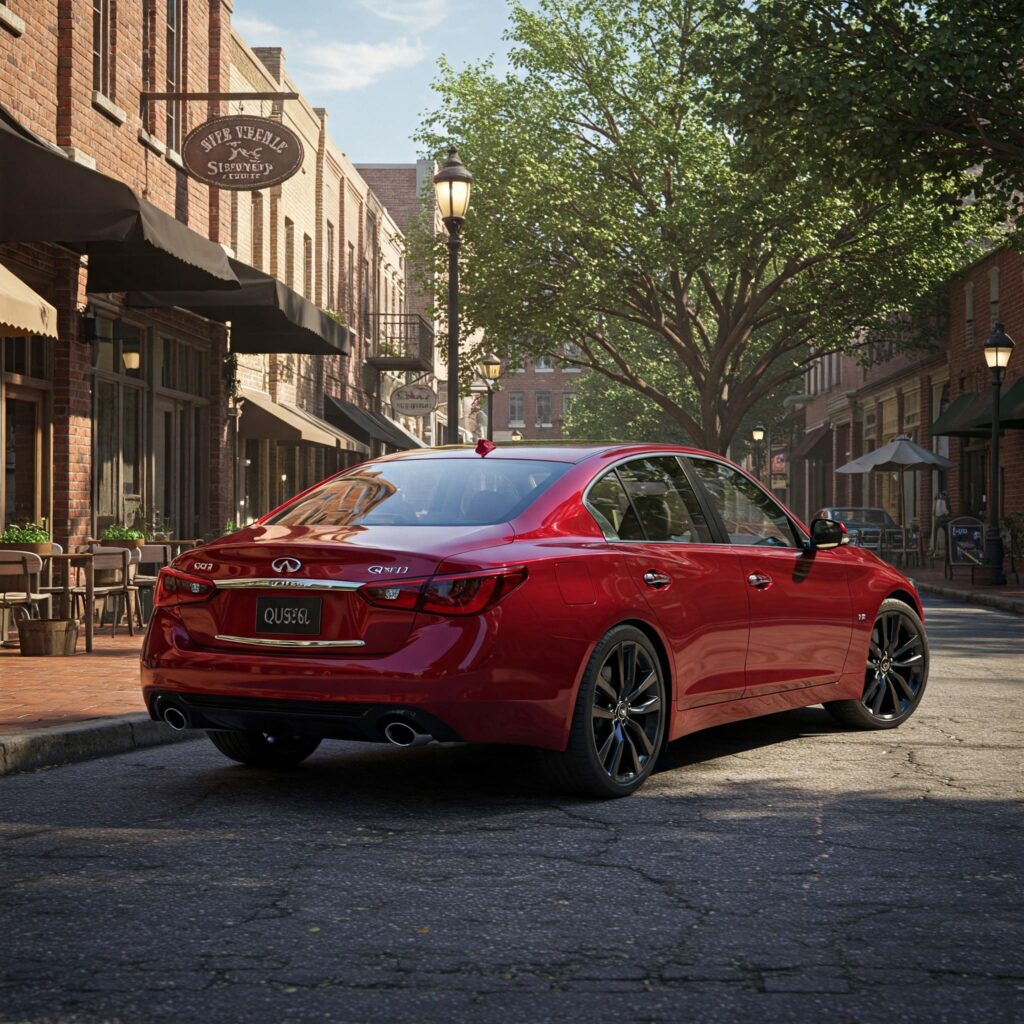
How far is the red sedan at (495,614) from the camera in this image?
6.10 m

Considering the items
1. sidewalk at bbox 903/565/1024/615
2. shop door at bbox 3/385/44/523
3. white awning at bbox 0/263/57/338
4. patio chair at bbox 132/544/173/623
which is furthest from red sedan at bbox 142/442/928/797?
sidewalk at bbox 903/565/1024/615

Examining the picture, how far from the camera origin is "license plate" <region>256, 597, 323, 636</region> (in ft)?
20.5

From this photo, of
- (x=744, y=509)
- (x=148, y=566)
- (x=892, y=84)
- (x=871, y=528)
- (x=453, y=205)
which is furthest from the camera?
(x=871, y=528)

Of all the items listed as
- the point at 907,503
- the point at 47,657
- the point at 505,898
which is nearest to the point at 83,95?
the point at 47,657

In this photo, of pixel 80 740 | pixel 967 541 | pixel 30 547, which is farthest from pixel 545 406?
pixel 80 740

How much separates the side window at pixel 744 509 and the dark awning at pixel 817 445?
52957mm

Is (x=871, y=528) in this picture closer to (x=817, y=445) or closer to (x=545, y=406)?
(x=817, y=445)

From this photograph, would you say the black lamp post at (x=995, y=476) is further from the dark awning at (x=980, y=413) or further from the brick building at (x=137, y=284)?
the brick building at (x=137, y=284)

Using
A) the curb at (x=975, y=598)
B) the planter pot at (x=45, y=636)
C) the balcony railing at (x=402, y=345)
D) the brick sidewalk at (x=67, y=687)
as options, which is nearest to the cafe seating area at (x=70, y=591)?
the planter pot at (x=45, y=636)

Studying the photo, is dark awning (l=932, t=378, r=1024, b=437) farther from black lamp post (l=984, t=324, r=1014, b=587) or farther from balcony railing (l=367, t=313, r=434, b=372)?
balcony railing (l=367, t=313, r=434, b=372)

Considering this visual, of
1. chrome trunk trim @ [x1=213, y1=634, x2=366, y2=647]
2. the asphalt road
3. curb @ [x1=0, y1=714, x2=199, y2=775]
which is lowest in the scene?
the asphalt road

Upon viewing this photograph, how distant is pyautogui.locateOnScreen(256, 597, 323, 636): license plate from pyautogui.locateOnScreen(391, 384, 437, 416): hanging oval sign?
24848mm

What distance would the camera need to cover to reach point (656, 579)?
6.90 meters

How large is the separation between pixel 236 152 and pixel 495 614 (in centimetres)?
1201
